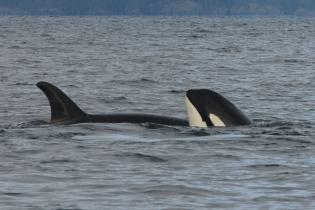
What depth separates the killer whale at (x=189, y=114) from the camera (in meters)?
17.0

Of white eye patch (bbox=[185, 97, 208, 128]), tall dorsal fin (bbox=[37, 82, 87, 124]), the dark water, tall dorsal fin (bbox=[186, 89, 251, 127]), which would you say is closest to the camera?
the dark water

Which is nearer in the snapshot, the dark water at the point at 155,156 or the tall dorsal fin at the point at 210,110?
the dark water at the point at 155,156

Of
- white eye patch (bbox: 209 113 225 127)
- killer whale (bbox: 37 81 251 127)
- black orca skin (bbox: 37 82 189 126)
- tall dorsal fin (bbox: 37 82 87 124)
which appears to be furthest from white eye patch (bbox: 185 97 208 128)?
tall dorsal fin (bbox: 37 82 87 124)

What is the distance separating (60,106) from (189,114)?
2116 millimetres

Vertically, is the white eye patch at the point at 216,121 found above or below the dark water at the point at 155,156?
above

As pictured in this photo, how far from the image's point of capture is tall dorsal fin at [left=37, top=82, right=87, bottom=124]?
56.7 ft

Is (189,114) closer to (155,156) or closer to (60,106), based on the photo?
(60,106)

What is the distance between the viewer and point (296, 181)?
12859mm

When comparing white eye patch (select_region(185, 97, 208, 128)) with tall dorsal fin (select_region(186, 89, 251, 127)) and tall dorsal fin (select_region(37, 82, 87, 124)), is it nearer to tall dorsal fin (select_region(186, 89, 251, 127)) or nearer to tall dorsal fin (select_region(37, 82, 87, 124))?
tall dorsal fin (select_region(186, 89, 251, 127))

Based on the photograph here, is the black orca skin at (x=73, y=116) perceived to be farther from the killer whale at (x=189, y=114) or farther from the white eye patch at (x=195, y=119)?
the white eye patch at (x=195, y=119)

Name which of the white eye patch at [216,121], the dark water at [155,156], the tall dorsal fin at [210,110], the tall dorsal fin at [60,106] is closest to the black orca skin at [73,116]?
the tall dorsal fin at [60,106]

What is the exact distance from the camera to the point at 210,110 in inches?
671

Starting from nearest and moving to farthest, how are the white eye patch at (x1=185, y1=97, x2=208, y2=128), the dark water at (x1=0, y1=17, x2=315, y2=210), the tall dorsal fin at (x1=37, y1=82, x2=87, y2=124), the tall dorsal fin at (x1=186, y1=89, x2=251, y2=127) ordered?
the dark water at (x1=0, y1=17, x2=315, y2=210), the tall dorsal fin at (x1=186, y1=89, x2=251, y2=127), the white eye patch at (x1=185, y1=97, x2=208, y2=128), the tall dorsal fin at (x1=37, y1=82, x2=87, y2=124)

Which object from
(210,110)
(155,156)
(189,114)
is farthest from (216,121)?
(155,156)
